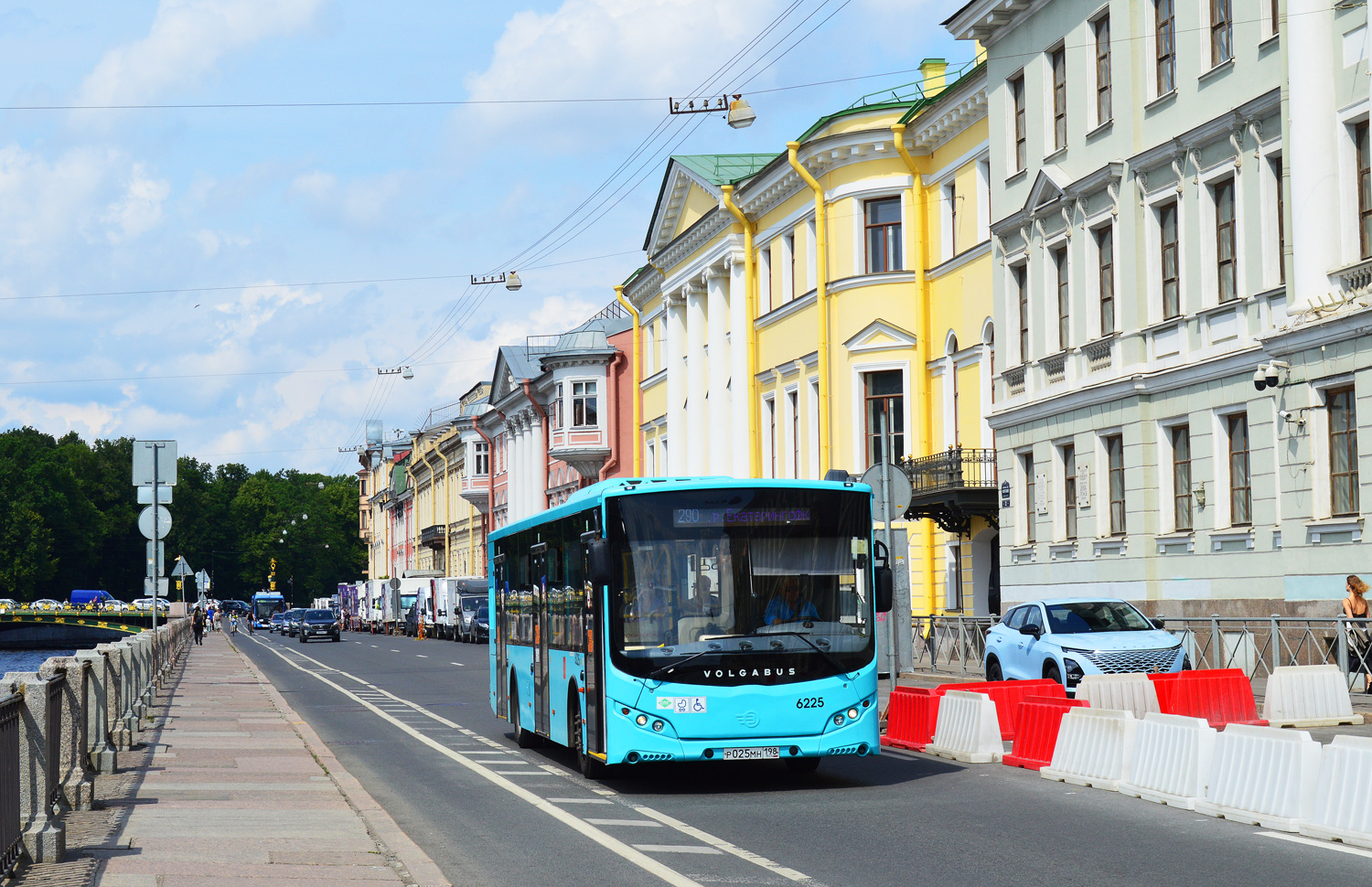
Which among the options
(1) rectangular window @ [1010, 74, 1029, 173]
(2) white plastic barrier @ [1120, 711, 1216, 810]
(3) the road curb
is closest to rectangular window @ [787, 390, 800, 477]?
(1) rectangular window @ [1010, 74, 1029, 173]

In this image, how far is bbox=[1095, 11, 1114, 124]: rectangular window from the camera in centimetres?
2978

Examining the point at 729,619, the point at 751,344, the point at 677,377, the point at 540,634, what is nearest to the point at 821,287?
the point at 751,344

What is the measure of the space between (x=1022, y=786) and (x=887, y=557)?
260cm

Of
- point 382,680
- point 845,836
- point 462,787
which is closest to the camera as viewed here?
point 845,836

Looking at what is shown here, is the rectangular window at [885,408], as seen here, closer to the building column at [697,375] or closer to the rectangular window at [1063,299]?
the rectangular window at [1063,299]

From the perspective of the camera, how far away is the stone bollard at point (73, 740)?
11586 millimetres

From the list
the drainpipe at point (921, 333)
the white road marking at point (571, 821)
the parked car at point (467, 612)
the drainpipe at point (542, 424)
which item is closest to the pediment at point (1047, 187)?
the drainpipe at point (921, 333)

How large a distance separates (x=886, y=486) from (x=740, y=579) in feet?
16.1

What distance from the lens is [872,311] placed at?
42.6 metres

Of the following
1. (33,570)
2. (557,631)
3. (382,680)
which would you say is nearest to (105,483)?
(33,570)

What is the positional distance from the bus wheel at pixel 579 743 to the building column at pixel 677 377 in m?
40.9

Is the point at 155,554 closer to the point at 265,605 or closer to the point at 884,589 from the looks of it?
the point at 884,589

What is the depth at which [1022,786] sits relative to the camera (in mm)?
14180

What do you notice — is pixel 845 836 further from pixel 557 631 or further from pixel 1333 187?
pixel 1333 187
